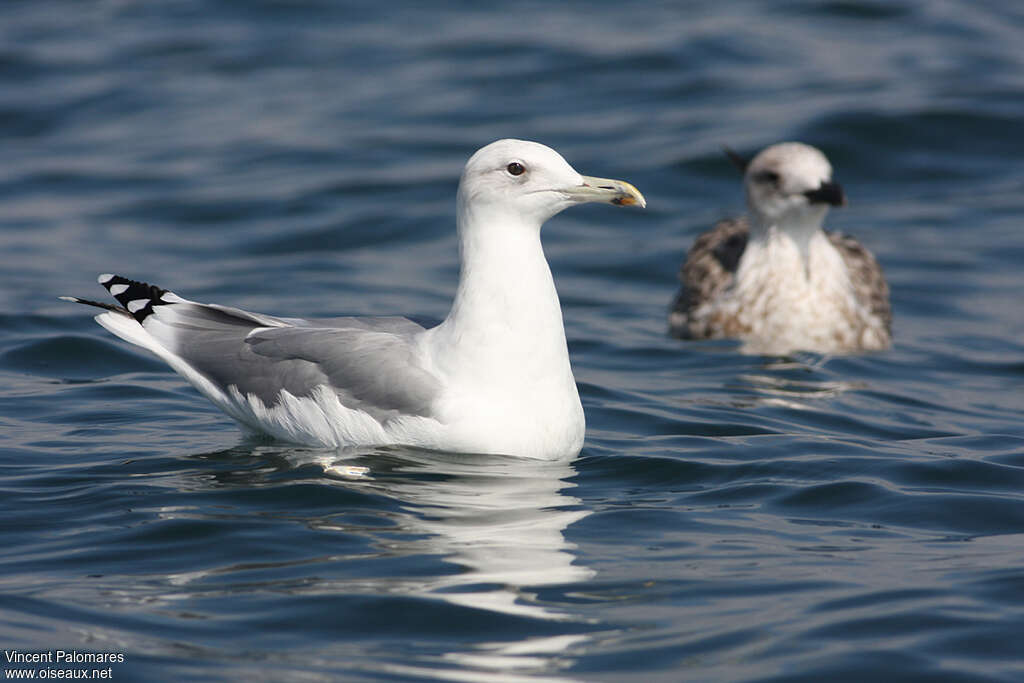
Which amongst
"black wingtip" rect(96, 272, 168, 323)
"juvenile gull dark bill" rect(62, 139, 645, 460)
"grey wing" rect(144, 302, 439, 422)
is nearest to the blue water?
"juvenile gull dark bill" rect(62, 139, 645, 460)

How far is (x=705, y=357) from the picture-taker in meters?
9.68

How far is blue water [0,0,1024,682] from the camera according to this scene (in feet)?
15.5

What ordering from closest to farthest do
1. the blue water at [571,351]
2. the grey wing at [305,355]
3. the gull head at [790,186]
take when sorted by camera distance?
the blue water at [571,351] < the grey wing at [305,355] < the gull head at [790,186]

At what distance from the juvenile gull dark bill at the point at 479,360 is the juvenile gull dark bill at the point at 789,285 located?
12.6 ft

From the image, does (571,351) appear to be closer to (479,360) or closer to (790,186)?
(790,186)

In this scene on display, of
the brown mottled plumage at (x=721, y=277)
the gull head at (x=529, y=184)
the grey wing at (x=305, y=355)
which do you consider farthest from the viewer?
the brown mottled plumage at (x=721, y=277)

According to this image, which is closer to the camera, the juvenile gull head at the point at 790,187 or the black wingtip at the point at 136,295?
the black wingtip at the point at 136,295

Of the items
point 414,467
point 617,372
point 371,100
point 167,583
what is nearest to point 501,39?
point 371,100

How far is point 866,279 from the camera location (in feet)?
34.5

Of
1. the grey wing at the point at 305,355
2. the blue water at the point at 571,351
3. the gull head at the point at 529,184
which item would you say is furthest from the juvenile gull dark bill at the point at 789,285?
the gull head at the point at 529,184

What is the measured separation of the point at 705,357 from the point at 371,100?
7252 mm

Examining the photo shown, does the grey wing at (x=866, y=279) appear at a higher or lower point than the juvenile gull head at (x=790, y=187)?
lower

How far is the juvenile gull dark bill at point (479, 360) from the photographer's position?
6.19m

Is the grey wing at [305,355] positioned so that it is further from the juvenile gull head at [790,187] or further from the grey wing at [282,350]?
the juvenile gull head at [790,187]
